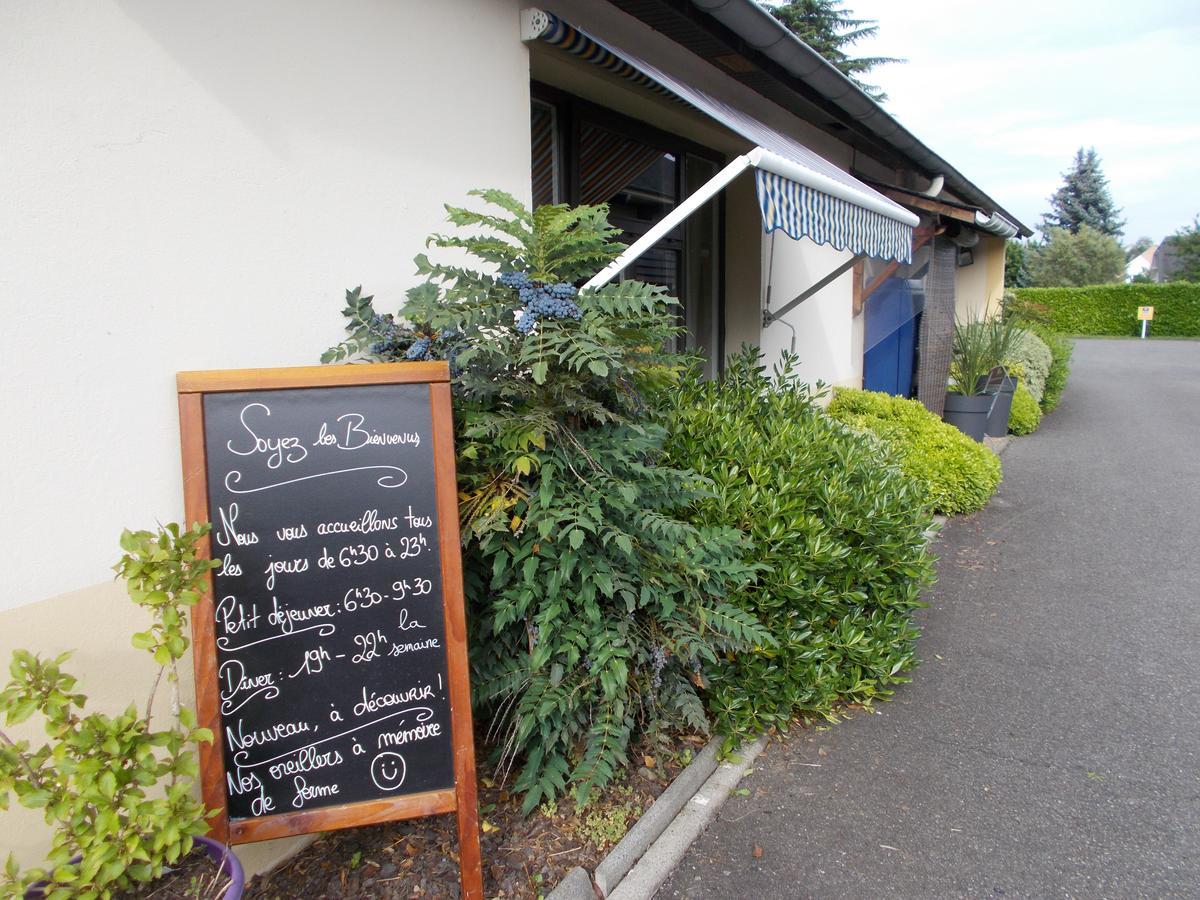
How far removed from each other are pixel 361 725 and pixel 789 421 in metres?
2.61

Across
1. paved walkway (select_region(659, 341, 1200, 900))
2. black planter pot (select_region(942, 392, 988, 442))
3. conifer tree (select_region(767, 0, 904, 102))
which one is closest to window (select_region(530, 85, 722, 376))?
paved walkway (select_region(659, 341, 1200, 900))

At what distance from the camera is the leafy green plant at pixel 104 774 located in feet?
5.17

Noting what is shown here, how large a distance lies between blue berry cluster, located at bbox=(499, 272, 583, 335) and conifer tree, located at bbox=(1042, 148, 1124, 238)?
47541 millimetres

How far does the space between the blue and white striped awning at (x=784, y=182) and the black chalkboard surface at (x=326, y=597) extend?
76.8 inches

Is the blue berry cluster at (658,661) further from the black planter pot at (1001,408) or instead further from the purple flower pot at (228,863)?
the black planter pot at (1001,408)

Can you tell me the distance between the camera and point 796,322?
684 centimetres

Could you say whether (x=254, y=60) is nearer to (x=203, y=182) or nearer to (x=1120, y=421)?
(x=203, y=182)

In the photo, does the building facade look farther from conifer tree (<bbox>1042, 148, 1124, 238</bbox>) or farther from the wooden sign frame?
conifer tree (<bbox>1042, 148, 1124, 238</bbox>)

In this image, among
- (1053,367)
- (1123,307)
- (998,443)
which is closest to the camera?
(998,443)

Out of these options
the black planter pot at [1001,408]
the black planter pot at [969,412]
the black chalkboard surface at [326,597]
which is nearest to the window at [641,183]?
the black chalkboard surface at [326,597]

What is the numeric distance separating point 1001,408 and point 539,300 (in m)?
9.19

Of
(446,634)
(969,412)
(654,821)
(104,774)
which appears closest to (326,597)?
(446,634)

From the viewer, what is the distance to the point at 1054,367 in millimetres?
12688

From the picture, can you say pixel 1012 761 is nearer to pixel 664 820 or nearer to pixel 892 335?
pixel 664 820
